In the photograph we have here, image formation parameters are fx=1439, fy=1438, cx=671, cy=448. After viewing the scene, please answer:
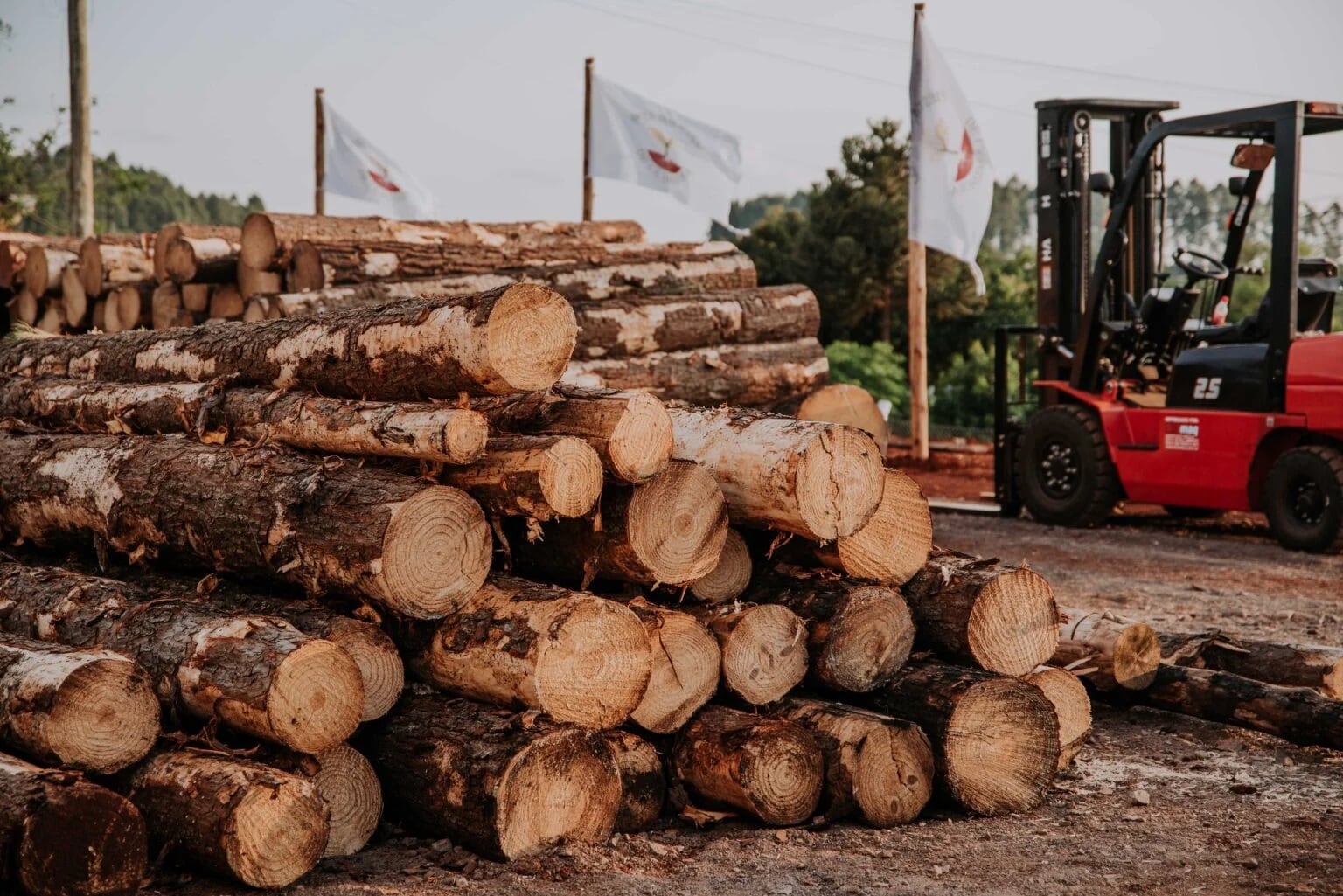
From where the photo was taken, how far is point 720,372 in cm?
1034

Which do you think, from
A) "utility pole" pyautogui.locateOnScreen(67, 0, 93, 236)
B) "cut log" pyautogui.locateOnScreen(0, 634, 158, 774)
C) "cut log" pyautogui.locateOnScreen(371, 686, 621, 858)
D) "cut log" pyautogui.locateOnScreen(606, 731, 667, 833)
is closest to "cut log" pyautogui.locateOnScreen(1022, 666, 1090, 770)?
"cut log" pyautogui.locateOnScreen(606, 731, 667, 833)

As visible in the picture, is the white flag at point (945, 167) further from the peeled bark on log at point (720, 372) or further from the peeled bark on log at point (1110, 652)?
the peeled bark on log at point (1110, 652)

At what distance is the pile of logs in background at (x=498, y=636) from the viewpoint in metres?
4.62

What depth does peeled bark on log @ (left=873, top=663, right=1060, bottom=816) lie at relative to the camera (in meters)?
5.21

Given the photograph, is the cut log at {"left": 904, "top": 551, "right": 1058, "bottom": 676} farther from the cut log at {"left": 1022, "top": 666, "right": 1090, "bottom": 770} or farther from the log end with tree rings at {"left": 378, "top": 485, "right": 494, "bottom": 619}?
the log end with tree rings at {"left": 378, "top": 485, "right": 494, "bottom": 619}

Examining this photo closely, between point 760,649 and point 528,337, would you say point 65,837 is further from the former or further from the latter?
point 760,649

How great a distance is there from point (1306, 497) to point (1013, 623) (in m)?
5.99

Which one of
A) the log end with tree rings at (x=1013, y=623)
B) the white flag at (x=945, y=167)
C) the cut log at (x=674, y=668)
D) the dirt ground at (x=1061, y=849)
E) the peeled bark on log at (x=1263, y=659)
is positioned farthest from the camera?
the white flag at (x=945, y=167)

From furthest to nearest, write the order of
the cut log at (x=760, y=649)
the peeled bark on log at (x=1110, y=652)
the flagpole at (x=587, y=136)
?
the flagpole at (x=587, y=136) → the peeled bark on log at (x=1110, y=652) → the cut log at (x=760, y=649)

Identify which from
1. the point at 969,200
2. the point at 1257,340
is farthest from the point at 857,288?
the point at 1257,340

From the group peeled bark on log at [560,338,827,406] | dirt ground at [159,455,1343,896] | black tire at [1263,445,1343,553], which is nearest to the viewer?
dirt ground at [159,455,1343,896]

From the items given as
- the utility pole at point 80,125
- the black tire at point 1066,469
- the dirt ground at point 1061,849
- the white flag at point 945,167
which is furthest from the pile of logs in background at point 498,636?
the utility pole at point 80,125

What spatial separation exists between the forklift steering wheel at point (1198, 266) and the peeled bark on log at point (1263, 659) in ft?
14.6

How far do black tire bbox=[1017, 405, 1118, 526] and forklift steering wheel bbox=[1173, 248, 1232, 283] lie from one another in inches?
62.7
